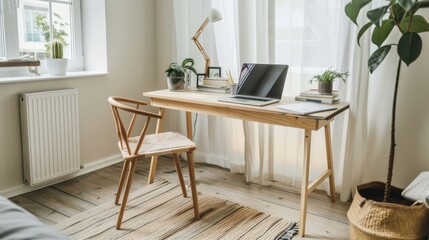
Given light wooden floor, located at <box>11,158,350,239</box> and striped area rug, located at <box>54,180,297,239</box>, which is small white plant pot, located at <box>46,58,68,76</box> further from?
striped area rug, located at <box>54,180,297,239</box>

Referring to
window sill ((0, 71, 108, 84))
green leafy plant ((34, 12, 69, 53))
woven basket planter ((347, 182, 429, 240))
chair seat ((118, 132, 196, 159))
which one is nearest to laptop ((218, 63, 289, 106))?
chair seat ((118, 132, 196, 159))

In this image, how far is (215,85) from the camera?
2793 millimetres

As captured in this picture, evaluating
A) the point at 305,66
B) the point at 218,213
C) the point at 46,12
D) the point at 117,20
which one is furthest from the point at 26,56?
the point at 305,66

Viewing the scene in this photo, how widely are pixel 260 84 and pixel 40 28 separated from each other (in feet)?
5.66

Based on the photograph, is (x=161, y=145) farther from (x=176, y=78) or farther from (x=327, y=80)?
(x=327, y=80)

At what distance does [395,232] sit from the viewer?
6.12ft

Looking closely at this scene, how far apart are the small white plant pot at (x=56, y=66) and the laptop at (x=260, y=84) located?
125 cm

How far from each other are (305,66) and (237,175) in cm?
105

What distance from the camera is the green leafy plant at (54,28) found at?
9.47 ft

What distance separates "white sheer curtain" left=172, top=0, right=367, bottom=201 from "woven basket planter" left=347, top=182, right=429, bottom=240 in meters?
0.65

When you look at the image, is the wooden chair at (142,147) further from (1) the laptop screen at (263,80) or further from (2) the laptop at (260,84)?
(1) the laptop screen at (263,80)

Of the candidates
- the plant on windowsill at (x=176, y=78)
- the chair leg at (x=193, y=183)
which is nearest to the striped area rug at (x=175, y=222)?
the chair leg at (x=193, y=183)

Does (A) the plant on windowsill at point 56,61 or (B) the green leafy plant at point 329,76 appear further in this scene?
(A) the plant on windowsill at point 56,61

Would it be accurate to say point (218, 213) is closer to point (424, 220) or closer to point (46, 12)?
point (424, 220)
